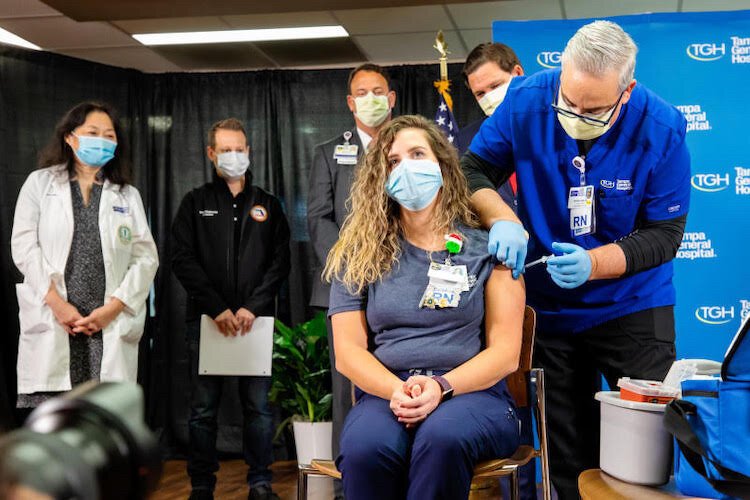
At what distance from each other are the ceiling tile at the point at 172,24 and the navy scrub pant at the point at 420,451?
3.68m

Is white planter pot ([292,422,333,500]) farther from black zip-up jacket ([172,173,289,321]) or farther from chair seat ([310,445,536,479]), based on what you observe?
chair seat ([310,445,536,479])

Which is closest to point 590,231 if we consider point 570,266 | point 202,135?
point 570,266

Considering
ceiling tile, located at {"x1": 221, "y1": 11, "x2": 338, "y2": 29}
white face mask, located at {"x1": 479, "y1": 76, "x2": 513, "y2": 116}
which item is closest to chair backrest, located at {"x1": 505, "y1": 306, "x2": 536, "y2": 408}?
white face mask, located at {"x1": 479, "y1": 76, "x2": 513, "y2": 116}

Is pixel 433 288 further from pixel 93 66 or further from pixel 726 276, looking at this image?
pixel 93 66

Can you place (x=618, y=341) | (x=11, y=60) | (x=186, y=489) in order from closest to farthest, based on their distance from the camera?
(x=618, y=341) < (x=186, y=489) < (x=11, y=60)

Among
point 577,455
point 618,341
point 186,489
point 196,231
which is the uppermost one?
point 196,231

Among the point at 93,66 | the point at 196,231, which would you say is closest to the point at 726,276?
the point at 196,231

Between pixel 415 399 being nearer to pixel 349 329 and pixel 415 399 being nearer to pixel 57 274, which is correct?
pixel 349 329

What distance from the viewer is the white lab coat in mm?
3445

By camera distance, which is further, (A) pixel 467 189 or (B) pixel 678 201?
(A) pixel 467 189

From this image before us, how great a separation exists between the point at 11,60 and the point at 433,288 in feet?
12.8

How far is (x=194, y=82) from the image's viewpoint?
588cm

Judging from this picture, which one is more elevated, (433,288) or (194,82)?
(194,82)

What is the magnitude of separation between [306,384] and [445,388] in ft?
8.23
